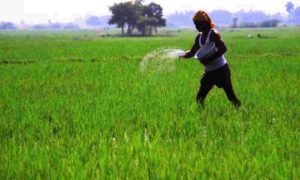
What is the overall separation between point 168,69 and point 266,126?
156 cm

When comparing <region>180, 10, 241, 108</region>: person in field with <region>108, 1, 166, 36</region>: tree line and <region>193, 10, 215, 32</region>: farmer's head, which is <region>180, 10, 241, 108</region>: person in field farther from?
<region>108, 1, 166, 36</region>: tree line

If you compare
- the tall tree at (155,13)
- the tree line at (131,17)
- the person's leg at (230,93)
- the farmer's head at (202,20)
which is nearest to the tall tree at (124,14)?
the tree line at (131,17)

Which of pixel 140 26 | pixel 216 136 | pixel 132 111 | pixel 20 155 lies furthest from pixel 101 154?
pixel 140 26

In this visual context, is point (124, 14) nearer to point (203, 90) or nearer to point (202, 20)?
point (203, 90)

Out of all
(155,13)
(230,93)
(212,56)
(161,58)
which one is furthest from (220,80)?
(155,13)

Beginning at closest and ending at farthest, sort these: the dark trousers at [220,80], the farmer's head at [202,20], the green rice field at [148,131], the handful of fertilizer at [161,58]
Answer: the green rice field at [148,131] < the farmer's head at [202,20] < the handful of fertilizer at [161,58] < the dark trousers at [220,80]

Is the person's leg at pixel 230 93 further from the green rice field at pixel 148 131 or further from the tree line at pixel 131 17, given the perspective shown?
the tree line at pixel 131 17

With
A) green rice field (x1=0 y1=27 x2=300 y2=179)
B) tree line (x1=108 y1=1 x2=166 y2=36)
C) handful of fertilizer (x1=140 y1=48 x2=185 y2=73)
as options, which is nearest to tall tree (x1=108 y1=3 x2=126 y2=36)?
tree line (x1=108 y1=1 x2=166 y2=36)

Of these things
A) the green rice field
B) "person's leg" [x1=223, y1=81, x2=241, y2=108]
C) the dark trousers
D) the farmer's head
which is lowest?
the green rice field

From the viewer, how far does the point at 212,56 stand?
17.7ft

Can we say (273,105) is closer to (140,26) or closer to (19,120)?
(19,120)

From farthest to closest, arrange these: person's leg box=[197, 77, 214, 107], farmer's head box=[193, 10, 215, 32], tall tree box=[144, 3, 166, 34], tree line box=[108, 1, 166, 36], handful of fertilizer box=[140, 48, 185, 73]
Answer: tall tree box=[144, 3, 166, 34] → tree line box=[108, 1, 166, 36] → person's leg box=[197, 77, 214, 107] → handful of fertilizer box=[140, 48, 185, 73] → farmer's head box=[193, 10, 215, 32]

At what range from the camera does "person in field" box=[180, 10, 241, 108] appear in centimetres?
529

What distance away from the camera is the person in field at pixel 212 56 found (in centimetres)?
529
